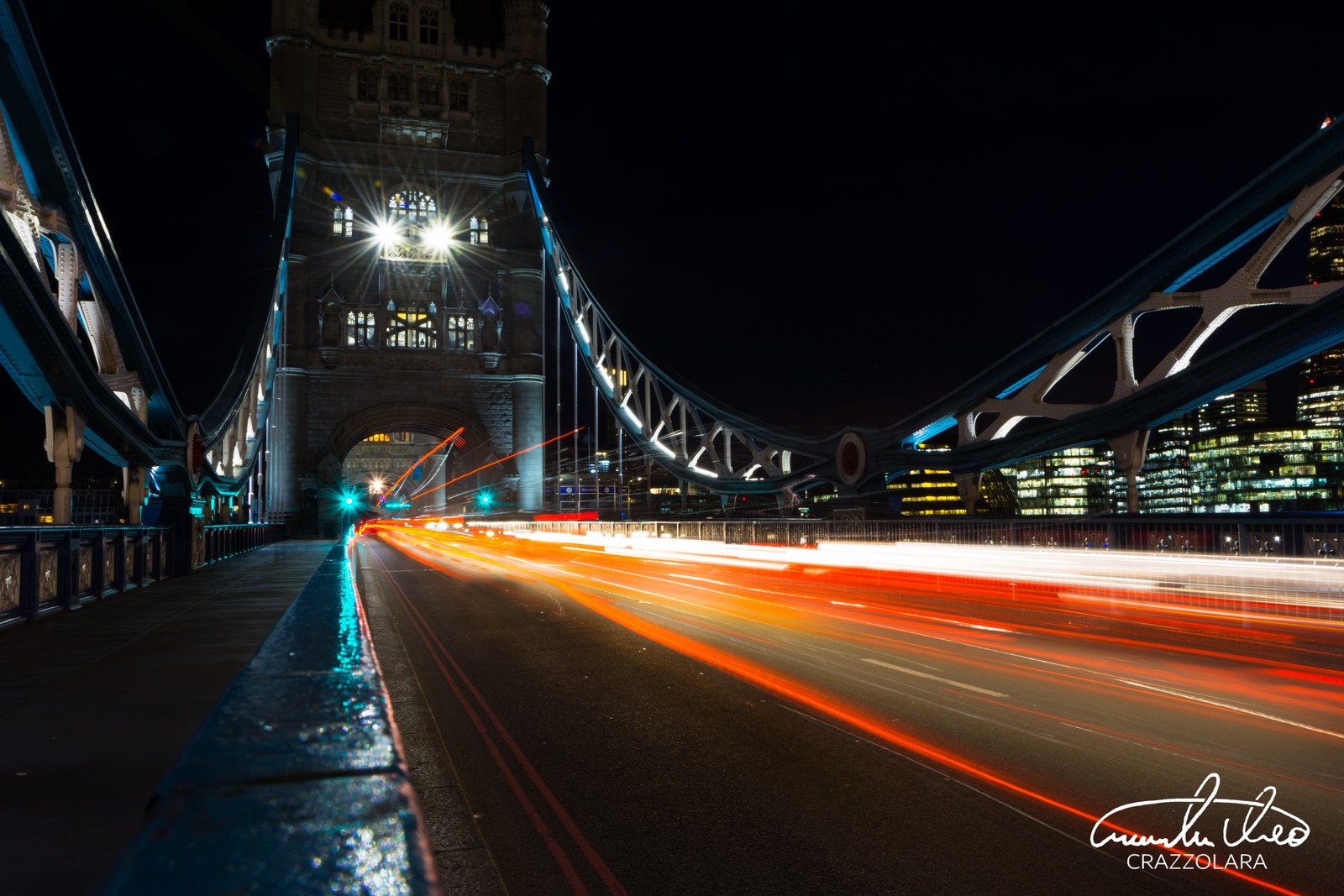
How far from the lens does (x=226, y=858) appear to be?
133cm

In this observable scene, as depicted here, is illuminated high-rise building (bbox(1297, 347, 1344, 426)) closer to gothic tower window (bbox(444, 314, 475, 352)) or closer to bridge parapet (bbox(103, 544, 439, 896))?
gothic tower window (bbox(444, 314, 475, 352))

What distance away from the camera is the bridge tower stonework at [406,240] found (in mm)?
59281

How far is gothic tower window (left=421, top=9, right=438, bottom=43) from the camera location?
65000 mm

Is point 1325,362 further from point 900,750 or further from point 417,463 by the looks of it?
point 900,750

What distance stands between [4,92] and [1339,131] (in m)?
25.7

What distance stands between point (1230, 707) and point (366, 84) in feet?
216

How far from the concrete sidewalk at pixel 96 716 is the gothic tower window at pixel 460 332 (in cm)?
4974

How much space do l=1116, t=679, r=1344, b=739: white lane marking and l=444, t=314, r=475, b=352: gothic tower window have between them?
56617mm

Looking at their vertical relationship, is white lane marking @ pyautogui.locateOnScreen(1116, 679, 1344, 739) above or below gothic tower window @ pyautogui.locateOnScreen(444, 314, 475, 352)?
below

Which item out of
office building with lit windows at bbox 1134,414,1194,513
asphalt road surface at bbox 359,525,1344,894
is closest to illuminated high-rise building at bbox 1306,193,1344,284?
office building with lit windows at bbox 1134,414,1194,513

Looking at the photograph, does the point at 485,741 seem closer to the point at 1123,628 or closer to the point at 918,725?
the point at 918,725

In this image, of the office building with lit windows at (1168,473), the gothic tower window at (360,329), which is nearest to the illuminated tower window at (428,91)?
the gothic tower window at (360,329)

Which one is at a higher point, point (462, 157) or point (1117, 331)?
point (462, 157)

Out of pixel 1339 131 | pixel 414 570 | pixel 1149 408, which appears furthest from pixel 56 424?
pixel 1339 131
